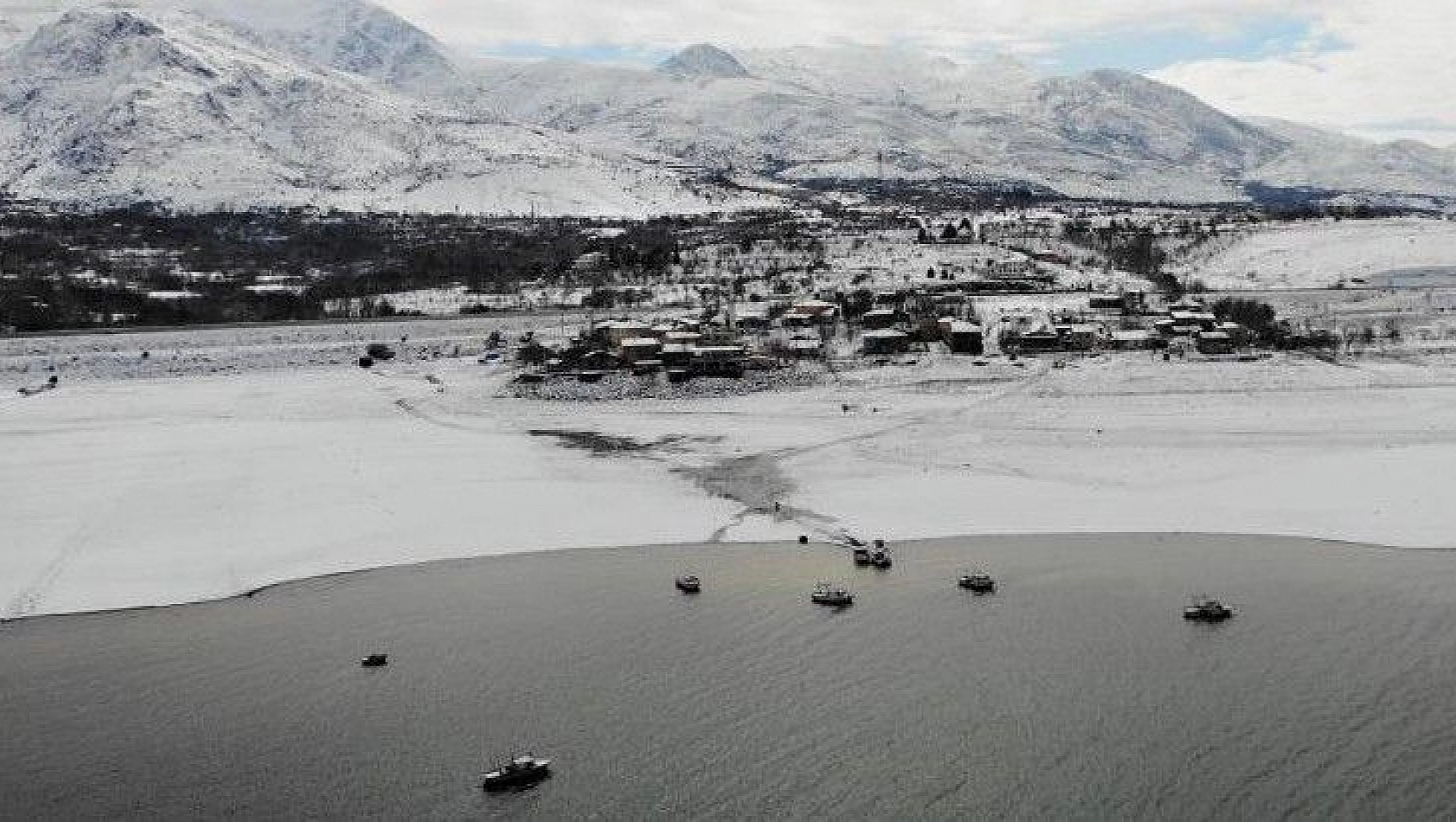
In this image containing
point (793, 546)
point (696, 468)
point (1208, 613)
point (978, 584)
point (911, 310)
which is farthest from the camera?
point (911, 310)

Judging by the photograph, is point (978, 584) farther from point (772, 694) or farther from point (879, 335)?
point (879, 335)

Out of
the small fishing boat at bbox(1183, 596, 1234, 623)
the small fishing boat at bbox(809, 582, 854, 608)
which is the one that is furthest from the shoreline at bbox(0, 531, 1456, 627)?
the small fishing boat at bbox(1183, 596, 1234, 623)

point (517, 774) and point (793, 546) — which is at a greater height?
point (793, 546)

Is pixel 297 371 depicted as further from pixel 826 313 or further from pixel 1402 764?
pixel 1402 764

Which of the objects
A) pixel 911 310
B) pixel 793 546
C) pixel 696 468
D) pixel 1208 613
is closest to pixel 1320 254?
pixel 911 310

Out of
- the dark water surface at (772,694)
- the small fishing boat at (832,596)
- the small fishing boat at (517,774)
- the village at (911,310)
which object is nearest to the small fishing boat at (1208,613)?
the dark water surface at (772,694)

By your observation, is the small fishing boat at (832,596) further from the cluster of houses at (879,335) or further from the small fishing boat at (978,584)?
the cluster of houses at (879,335)
